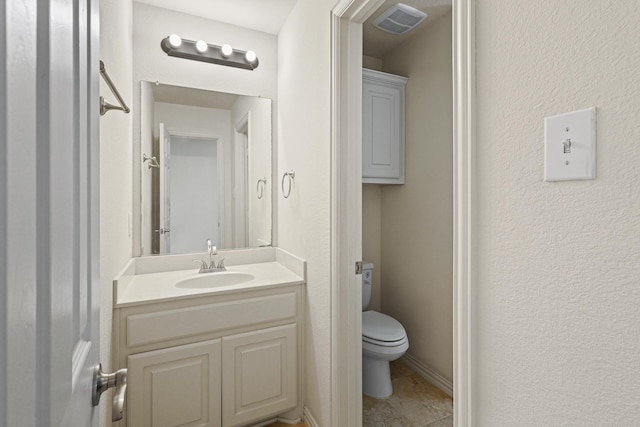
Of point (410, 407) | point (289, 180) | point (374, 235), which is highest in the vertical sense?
point (289, 180)

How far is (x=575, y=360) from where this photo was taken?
572 mm

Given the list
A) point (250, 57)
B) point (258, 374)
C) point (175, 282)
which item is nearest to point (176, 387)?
point (258, 374)

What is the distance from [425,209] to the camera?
2.29 metres

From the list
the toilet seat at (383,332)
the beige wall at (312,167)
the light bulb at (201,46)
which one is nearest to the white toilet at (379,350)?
the toilet seat at (383,332)

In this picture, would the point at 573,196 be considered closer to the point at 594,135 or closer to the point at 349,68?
the point at 594,135

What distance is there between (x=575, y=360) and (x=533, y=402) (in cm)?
14

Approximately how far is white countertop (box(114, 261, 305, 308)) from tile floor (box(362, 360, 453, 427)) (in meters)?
0.96

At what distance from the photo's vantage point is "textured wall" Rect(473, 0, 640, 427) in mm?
509

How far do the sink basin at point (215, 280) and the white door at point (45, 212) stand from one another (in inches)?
52.2

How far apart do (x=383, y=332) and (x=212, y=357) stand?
1.06m

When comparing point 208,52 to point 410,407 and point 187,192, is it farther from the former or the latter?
point 410,407

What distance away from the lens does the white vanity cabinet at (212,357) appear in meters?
1.43

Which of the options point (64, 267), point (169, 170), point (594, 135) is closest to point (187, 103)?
point (169, 170)

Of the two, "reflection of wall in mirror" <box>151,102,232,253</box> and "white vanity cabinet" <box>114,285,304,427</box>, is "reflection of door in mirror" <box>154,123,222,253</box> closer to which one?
"reflection of wall in mirror" <box>151,102,232,253</box>
